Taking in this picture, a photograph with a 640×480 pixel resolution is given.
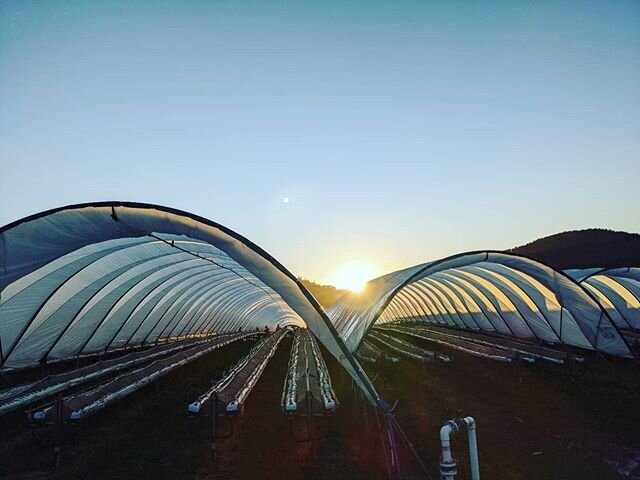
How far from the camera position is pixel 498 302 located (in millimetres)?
16906

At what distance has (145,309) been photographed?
620 inches

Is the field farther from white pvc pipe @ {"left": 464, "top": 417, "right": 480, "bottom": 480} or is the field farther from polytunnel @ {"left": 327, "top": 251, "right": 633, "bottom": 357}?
polytunnel @ {"left": 327, "top": 251, "right": 633, "bottom": 357}

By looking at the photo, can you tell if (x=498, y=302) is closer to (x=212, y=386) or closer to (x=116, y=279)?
(x=212, y=386)

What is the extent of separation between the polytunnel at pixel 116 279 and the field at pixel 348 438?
1.46m

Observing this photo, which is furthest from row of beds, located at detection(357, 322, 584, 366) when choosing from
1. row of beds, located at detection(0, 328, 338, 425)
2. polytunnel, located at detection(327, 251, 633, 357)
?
row of beds, located at detection(0, 328, 338, 425)

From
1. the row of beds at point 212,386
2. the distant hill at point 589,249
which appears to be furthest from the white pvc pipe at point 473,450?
the distant hill at point 589,249

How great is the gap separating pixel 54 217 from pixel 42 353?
6.15 meters

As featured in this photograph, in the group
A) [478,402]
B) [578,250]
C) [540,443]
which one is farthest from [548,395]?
[578,250]

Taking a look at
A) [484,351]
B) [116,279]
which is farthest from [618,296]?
[116,279]

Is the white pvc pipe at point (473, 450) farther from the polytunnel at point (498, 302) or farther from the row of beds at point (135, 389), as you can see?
the polytunnel at point (498, 302)

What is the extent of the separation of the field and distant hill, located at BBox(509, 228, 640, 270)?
2002 inches

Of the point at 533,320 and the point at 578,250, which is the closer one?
the point at 533,320

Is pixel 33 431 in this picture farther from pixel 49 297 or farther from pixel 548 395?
pixel 548 395

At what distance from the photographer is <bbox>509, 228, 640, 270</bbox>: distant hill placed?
59.1m
